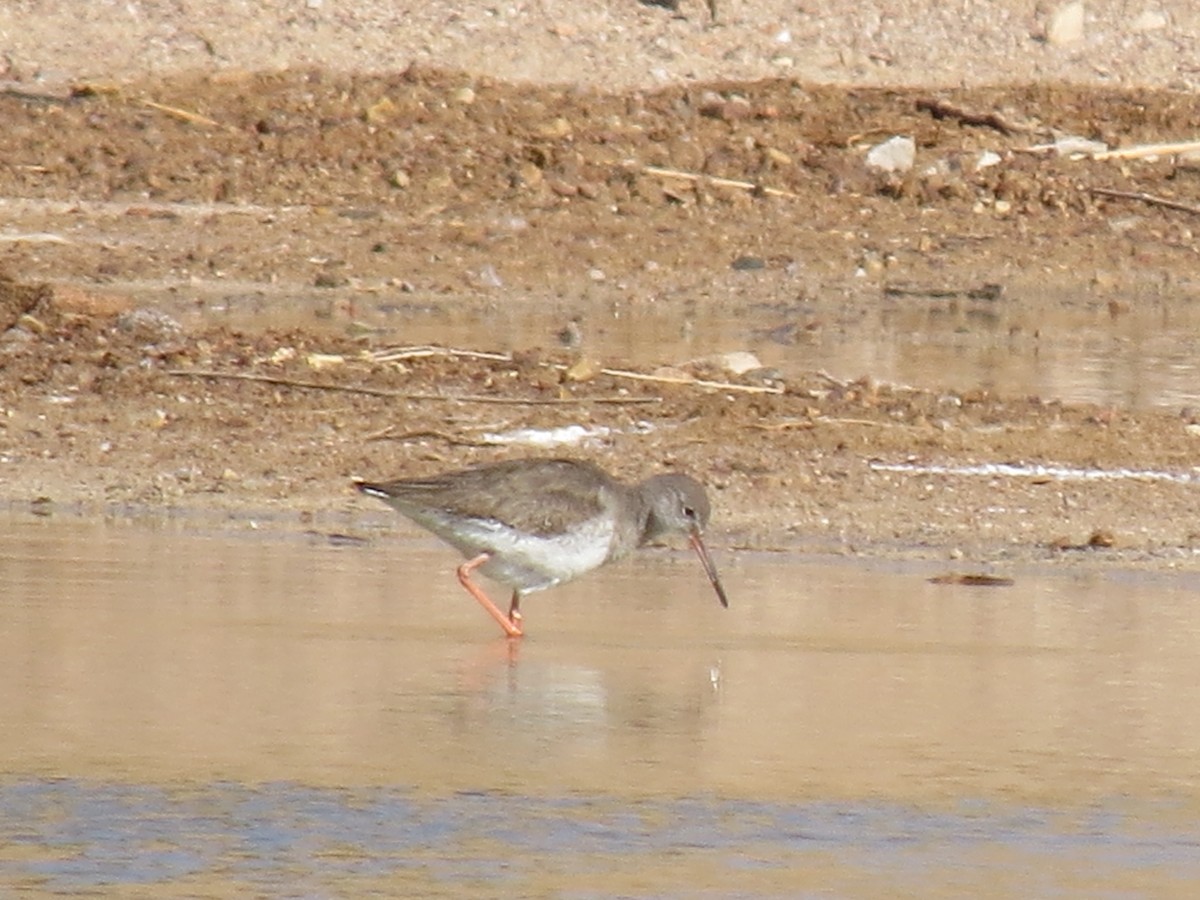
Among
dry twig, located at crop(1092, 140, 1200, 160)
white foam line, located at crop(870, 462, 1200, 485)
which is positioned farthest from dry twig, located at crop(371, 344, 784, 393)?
dry twig, located at crop(1092, 140, 1200, 160)

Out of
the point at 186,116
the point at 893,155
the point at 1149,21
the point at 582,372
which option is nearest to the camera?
the point at 582,372

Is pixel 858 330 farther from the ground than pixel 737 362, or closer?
farther from the ground

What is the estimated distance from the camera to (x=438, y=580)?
30.4 ft

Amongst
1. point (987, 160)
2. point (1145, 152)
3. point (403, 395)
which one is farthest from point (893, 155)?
point (403, 395)

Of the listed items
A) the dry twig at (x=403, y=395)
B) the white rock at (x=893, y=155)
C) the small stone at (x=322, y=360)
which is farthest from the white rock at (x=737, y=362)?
the white rock at (x=893, y=155)

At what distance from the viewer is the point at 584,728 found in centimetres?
686

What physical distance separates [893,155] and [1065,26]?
169 inches

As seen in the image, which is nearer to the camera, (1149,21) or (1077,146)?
(1077,146)

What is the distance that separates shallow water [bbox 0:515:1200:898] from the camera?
18.3ft

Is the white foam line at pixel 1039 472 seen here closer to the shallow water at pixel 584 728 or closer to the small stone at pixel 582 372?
the shallow water at pixel 584 728

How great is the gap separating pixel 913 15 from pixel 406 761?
1822 cm

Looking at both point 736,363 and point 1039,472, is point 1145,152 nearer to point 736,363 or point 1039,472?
point 736,363

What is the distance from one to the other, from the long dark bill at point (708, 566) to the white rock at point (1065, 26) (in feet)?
50.7

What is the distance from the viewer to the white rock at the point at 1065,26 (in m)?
23.6
